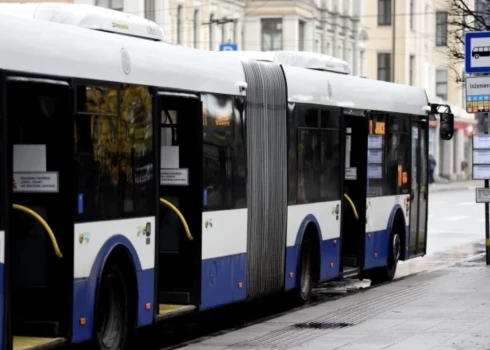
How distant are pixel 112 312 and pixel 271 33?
179 feet

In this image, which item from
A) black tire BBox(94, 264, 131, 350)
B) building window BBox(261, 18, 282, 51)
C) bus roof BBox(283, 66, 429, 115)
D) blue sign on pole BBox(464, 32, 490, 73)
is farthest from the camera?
building window BBox(261, 18, 282, 51)

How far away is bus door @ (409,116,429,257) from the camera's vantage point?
2312 cm

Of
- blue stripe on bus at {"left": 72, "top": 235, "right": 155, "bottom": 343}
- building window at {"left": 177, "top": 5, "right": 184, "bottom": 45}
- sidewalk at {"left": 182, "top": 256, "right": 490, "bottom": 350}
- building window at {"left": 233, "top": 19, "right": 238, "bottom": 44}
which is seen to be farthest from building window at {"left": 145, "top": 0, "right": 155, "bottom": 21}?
blue stripe on bus at {"left": 72, "top": 235, "right": 155, "bottom": 343}

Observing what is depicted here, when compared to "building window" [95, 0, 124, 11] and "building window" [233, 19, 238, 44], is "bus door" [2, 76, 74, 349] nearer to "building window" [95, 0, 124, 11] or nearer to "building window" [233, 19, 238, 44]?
"building window" [95, 0, 124, 11]

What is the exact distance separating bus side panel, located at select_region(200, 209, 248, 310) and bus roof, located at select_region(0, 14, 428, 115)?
1.28 m

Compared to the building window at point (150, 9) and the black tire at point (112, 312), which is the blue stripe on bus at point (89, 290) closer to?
the black tire at point (112, 312)

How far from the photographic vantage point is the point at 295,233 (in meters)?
17.7

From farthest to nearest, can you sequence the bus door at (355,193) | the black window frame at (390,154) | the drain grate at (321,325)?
the black window frame at (390,154) → the bus door at (355,193) → the drain grate at (321,325)

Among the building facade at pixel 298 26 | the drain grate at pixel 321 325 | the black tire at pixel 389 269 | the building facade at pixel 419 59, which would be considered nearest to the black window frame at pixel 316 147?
the drain grate at pixel 321 325

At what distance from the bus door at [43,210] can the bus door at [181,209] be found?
2.93 m

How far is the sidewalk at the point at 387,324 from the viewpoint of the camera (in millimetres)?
12992

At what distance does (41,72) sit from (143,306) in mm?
2865

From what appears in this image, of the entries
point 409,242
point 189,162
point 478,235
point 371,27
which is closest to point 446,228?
point 478,235

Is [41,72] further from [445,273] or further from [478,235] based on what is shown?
[478,235]
